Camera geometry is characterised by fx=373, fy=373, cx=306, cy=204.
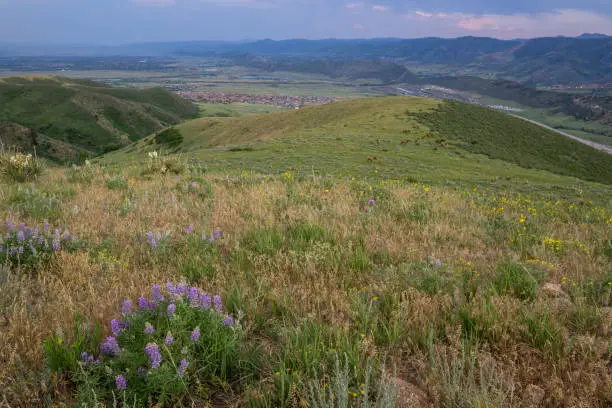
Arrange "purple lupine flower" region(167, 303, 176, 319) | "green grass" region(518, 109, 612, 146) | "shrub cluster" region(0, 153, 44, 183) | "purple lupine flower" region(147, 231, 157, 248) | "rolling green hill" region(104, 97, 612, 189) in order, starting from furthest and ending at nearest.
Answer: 1. "green grass" region(518, 109, 612, 146)
2. "rolling green hill" region(104, 97, 612, 189)
3. "shrub cluster" region(0, 153, 44, 183)
4. "purple lupine flower" region(147, 231, 157, 248)
5. "purple lupine flower" region(167, 303, 176, 319)

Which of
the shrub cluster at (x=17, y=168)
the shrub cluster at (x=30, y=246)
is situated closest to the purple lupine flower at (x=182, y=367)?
the shrub cluster at (x=30, y=246)

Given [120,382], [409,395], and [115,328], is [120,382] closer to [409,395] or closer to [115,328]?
[115,328]

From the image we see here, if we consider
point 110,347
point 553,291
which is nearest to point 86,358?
point 110,347

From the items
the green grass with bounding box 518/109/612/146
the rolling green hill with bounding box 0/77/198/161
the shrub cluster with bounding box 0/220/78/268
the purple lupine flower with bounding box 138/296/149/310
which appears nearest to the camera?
the purple lupine flower with bounding box 138/296/149/310

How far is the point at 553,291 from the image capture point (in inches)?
134

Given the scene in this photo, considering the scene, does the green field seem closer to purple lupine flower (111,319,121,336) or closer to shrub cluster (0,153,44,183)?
purple lupine flower (111,319,121,336)

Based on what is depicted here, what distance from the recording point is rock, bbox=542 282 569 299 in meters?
3.32

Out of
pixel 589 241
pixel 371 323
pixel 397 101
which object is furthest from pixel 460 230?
pixel 397 101

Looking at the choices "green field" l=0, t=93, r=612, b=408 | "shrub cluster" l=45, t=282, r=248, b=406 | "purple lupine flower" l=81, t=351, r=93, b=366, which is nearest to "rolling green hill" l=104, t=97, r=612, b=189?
"green field" l=0, t=93, r=612, b=408

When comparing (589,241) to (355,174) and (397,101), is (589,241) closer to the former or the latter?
(355,174)

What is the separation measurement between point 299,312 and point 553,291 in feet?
7.74

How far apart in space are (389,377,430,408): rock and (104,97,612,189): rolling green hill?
52.3 feet

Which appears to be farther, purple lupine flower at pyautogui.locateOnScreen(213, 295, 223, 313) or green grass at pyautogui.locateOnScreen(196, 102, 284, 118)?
green grass at pyautogui.locateOnScreen(196, 102, 284, 118)

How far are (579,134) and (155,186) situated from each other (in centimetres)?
17470
